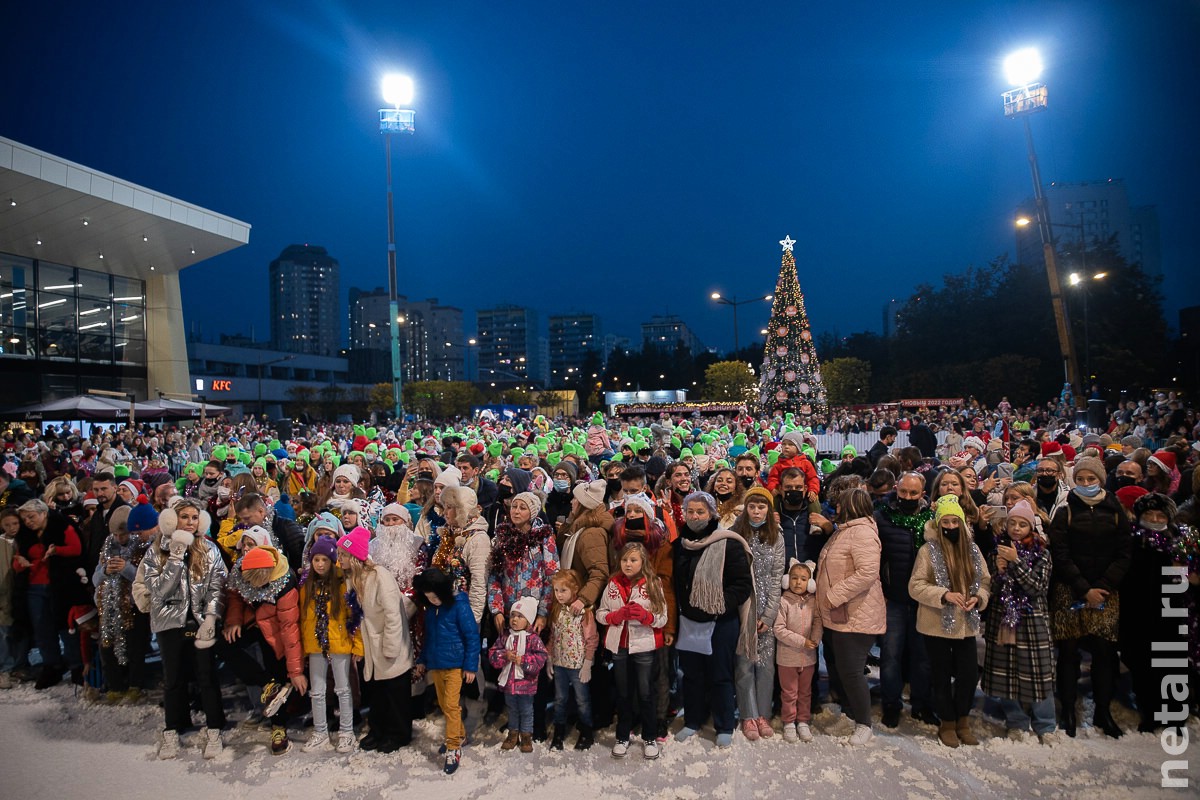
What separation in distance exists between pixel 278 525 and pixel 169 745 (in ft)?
5.73

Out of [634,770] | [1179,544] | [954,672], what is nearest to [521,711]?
[634,770]

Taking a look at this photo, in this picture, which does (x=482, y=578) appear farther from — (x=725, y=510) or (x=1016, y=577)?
(x=1016, y=577)

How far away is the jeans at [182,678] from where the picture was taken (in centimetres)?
490

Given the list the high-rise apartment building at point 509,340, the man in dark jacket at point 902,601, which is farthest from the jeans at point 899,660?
the high-rise apartment building at point 509,340

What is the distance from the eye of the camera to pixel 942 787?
4.17 meters

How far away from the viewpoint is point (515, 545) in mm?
4797

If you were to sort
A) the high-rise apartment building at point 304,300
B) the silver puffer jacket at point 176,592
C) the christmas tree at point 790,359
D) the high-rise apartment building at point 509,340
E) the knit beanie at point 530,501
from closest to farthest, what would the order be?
the knit beanie at point 530,501
the silver puffer jacket at point 176,592
the christmas tree at point 790,359
the high-rise apartment building at point 304,300
the high-rise apartment building at point 509,340

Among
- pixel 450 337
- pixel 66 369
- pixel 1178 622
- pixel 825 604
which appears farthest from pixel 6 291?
pixel 450 337

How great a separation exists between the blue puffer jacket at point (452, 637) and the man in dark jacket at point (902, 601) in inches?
119

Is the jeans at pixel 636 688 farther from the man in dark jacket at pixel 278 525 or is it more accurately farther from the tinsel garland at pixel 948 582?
the man in dark jacket at pixel 278 525

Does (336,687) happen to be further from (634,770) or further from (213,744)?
(634,770)

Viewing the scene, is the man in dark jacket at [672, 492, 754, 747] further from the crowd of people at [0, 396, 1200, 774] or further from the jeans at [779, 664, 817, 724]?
the jeans at [779, 664, 817, 724]

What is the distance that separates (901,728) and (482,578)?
10.9 ft

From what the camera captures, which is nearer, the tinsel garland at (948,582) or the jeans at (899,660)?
the tinsel garland at (948,582)
